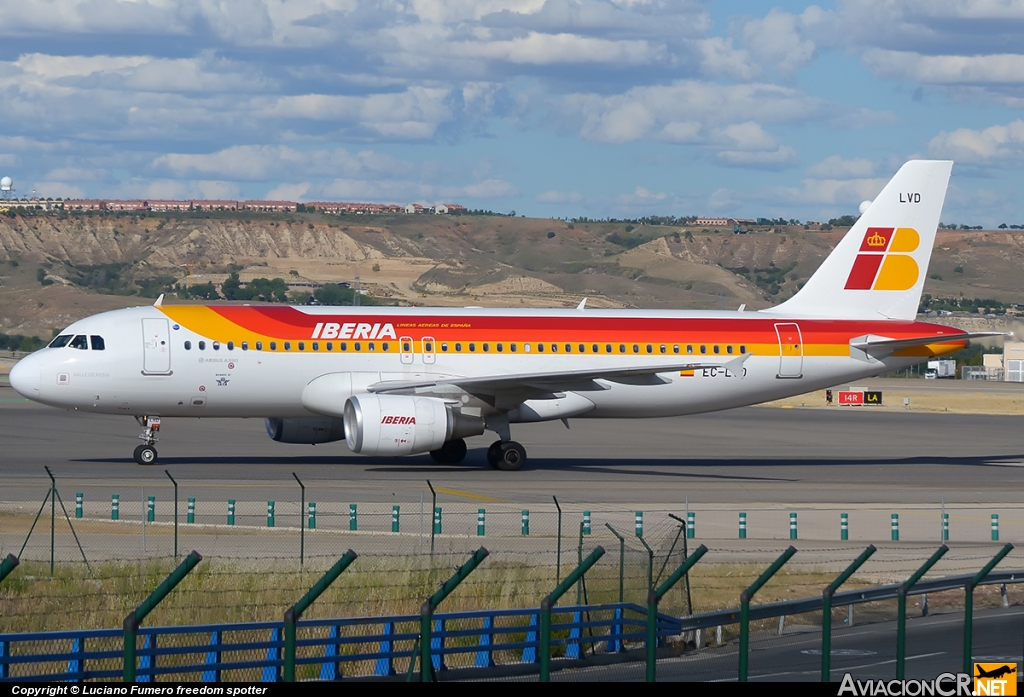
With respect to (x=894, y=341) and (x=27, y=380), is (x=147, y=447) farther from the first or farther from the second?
(x=894, y=341)

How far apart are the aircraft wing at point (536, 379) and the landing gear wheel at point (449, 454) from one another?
2819 millimetres

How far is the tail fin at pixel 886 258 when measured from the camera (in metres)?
39.1

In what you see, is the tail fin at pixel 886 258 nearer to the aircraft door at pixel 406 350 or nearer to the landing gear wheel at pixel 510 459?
the landing gear wheel at pixel 510 459

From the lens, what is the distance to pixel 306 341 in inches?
1361

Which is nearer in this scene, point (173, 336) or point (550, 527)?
point (550, 527)

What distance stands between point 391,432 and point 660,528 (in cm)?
1032

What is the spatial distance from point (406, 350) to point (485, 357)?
2042 mm

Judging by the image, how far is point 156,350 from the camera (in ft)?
110

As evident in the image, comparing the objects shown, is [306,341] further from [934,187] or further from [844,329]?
[934,187]

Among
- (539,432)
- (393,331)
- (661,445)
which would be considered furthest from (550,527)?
(539,432)

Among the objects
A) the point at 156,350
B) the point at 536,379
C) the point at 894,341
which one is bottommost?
the point at 536,379

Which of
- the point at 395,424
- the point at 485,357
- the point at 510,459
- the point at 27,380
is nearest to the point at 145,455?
the point at 27,380

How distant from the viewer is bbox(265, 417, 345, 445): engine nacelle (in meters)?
35.9

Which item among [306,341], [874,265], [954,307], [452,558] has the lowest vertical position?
[452,558]
